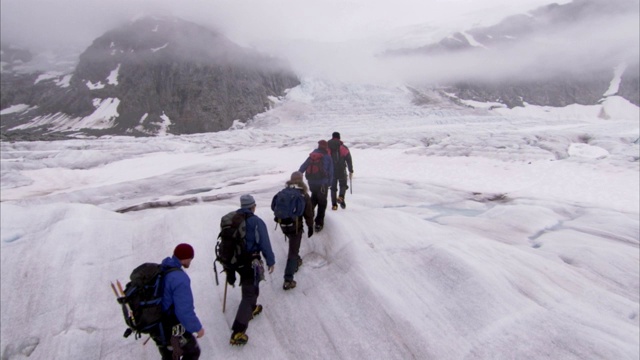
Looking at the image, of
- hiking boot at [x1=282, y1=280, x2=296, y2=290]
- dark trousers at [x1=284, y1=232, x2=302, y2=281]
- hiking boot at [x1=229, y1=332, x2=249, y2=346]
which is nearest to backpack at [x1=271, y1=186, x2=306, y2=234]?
dark trousers at [x1=284, y1=232, x2=302, y2=281]

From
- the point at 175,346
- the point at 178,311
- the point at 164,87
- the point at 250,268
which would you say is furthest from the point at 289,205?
the point at 164,87

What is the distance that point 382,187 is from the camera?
15117mm

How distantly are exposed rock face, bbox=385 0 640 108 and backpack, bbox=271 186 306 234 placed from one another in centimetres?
11044

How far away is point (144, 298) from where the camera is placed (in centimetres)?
418

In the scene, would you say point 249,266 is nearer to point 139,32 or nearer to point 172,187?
point 172,187

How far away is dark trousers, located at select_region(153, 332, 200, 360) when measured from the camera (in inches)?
181

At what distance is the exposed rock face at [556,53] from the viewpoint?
114938 mm

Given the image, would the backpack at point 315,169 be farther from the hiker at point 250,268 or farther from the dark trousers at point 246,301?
the dark trousers at point 246,301

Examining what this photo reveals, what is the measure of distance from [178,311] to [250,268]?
1.34 m

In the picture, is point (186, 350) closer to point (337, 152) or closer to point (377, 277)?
point (377, 277)

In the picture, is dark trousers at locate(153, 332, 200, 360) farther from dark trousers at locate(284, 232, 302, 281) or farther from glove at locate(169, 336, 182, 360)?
dark trousers at locate(284, 232, 302, 281)

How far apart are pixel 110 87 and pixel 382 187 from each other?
124 metres

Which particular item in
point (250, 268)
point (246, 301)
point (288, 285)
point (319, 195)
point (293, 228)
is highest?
point (319, 195)

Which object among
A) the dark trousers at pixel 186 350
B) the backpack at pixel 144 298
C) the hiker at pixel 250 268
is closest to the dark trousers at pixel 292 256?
the hiker at pixel 250 268
